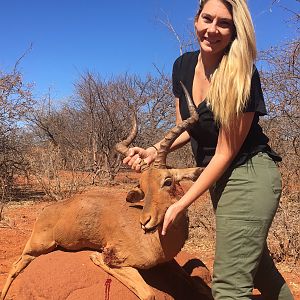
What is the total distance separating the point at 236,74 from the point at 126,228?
6.98 feet

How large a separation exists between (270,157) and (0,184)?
12.6 meters

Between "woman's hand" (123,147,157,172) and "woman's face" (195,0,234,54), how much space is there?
1246 mm

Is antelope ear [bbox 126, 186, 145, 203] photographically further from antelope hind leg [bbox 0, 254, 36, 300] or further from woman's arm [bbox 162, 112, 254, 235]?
antelope hind leg [bbox 0, 254, 36, 300]

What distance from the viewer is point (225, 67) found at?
112 inches

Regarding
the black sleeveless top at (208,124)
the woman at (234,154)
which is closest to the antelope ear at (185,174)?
the black sleeveless top at (208,124)

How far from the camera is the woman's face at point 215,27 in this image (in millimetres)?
2883

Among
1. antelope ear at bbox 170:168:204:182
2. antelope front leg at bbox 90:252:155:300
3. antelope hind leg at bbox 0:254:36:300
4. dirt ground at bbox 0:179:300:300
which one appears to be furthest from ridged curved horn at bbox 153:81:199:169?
antelope hind leg at bbox 0:254:36:300

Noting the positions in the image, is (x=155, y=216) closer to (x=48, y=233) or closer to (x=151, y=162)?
(x=151, y=162)

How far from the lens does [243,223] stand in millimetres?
2867

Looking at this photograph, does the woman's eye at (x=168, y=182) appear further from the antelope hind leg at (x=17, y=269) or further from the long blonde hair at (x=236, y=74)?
the antelope hind leg at (x=17, y=269)

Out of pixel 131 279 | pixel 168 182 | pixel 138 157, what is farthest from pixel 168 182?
pixel 131 279

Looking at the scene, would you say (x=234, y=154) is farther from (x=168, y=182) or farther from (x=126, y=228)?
(x=126, y=228)

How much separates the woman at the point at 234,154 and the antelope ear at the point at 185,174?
0.72m

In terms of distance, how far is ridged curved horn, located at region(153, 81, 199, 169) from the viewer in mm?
3207
